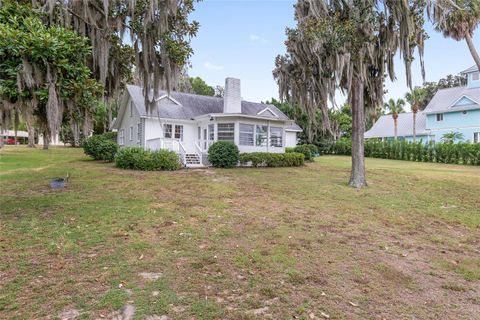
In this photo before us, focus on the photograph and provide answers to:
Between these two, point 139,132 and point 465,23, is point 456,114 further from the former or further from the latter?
point 139,132

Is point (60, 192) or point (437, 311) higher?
point (60, 192)

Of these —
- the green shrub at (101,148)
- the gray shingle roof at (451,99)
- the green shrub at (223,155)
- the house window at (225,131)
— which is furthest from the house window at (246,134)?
the gray shingle roof at (451,99)

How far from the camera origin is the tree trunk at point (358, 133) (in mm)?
11516

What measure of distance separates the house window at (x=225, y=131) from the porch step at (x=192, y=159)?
70.4 inches

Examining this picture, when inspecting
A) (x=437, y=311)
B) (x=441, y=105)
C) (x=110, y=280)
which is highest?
(x=441, y=105)

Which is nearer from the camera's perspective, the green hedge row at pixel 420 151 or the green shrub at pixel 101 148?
the green shrub at pixel 101 148

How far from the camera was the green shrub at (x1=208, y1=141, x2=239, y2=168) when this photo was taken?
57.0ft

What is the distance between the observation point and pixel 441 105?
Answer: 1222 inches

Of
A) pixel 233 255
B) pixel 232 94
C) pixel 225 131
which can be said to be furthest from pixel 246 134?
pixel 233 255

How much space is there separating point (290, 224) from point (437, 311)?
11.6ft

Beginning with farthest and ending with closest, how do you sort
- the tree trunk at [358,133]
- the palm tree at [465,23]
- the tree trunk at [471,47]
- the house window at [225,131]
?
the house window at [225,131]
the tree trunk at [471,47]
the palm tree at [465,23]
the tree trunk at [358,133]

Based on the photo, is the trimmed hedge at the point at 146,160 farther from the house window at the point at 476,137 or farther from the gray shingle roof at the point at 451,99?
the house window at the point at 476,137

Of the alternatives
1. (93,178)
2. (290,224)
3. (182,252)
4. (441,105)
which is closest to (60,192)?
(93,178)

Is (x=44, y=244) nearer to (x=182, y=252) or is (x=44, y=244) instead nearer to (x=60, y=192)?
(x=182, y=252)
